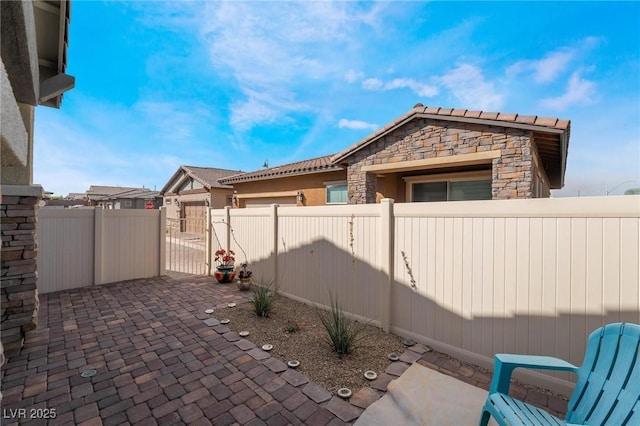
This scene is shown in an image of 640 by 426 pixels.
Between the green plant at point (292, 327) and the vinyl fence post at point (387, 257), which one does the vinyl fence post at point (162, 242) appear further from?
the vinyl fence post at point (387, 257)

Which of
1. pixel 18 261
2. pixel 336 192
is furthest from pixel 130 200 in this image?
pixel 18 261

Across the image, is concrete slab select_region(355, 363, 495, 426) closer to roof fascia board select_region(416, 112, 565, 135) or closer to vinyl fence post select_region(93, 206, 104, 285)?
roof fascia board select_region(416, 112, 565, 135)

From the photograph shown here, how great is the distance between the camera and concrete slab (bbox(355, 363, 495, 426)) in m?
2.67

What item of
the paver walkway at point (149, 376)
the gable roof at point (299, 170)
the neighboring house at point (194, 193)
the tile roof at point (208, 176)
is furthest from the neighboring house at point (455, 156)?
the tile roof at point (208, 176)

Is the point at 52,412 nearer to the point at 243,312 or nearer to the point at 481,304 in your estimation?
the point at 243,312

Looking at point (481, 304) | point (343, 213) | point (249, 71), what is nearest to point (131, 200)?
point (249, 71)

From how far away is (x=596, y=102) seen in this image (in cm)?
827

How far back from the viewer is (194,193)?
69.2 ft

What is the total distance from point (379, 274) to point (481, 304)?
57.0 inches

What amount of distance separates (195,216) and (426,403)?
20.9m

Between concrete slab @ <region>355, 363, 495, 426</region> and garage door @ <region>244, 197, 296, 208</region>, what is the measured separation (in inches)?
367

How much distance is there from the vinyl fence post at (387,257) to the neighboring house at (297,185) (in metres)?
5.73

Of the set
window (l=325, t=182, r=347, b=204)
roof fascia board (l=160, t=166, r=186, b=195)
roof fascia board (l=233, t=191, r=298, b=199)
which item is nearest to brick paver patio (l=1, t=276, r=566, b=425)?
window (l=325, t=182, r=347, b=204)

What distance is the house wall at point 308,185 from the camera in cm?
1062
